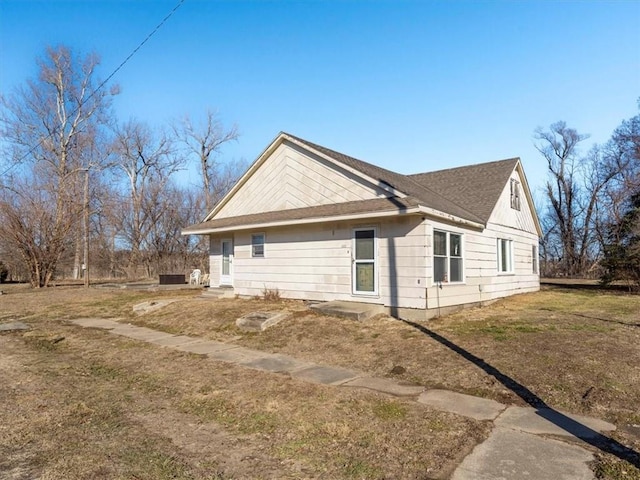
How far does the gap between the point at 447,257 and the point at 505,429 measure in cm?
754

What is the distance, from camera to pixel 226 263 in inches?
634

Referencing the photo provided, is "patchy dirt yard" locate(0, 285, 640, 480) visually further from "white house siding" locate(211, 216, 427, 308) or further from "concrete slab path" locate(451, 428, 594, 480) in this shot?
"white house siding" locate(211, 216, 427, 308)

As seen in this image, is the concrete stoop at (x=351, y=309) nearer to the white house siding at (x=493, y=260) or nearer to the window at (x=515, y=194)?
the white house siding at (x=493, y=260)

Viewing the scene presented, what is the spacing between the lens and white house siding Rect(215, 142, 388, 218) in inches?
479

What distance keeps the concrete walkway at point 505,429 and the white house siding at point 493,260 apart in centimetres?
466

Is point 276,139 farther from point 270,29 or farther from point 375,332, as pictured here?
point 375,332

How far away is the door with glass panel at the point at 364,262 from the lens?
36.4 feet

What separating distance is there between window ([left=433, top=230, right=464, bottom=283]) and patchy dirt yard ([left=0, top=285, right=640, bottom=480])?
1.38 metres

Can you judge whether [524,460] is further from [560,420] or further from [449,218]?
[449,218]

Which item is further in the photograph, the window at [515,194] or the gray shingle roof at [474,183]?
the window at [515,194]

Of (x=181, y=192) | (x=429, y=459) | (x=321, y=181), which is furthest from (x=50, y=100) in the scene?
(x=429, y=459)

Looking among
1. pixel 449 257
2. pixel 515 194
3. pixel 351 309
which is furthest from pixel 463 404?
pixel 515 194

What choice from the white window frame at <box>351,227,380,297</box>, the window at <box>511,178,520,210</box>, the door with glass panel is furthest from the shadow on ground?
the window at <box>511,178,520,210</box>

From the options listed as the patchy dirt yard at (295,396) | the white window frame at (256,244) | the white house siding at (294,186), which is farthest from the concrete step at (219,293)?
the patchy dirt yard at (295,396)
